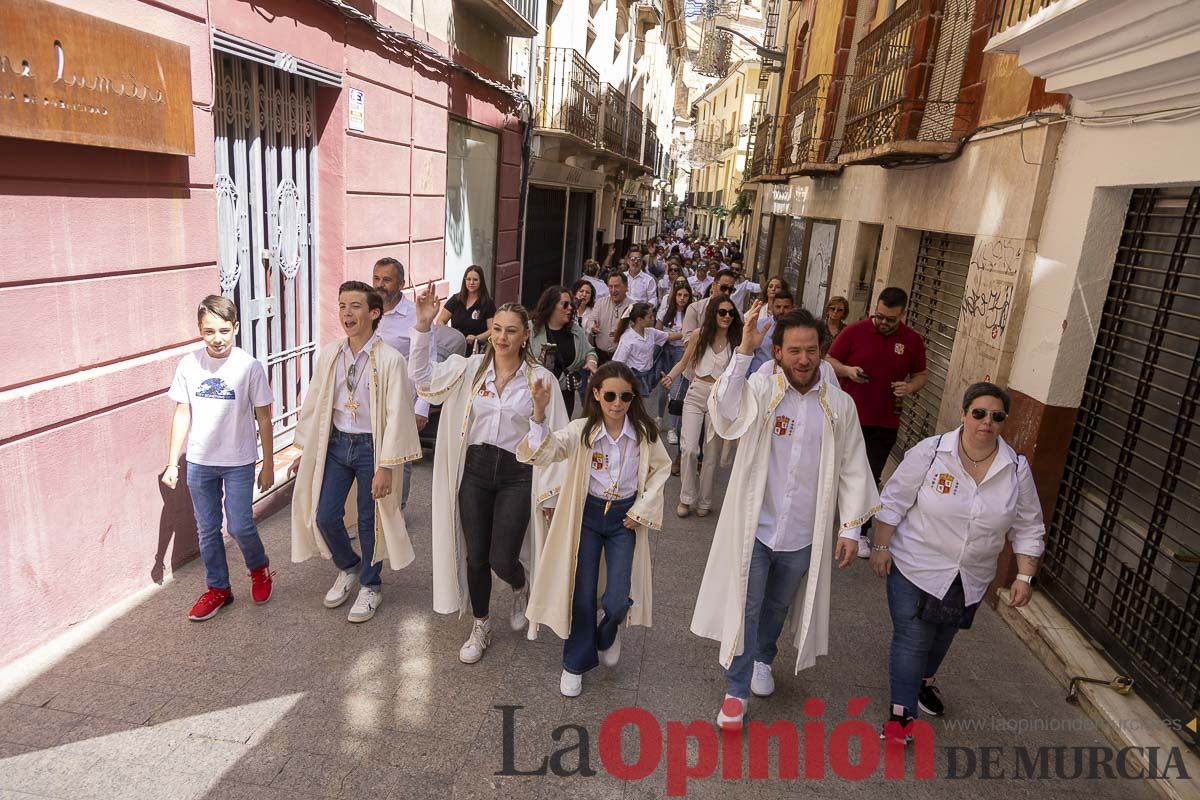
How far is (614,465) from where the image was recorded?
3.66 metres

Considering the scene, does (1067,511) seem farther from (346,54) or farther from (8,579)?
(346,54)

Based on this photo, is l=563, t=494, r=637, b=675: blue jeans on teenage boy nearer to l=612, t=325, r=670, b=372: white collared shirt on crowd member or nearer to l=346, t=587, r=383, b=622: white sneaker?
l=346, t=587, r=383, b=622: white sneaker

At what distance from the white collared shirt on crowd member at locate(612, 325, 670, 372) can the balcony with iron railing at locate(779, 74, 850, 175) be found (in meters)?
5.49

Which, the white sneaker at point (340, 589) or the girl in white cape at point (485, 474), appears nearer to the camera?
the girl in white cape at point (485, 474)

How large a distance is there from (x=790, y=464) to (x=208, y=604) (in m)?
3.15

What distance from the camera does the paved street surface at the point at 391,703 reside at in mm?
3188

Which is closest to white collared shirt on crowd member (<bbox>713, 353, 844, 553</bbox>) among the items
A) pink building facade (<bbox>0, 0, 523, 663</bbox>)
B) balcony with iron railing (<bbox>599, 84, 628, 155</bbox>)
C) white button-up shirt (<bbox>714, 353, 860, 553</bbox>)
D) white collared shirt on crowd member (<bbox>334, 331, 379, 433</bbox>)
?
white button-up shirt (<bbox>714, 353, 860, 553</bbox>)

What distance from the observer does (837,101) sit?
1220 centimetres

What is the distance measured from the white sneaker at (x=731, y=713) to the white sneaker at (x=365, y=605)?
2.01 metres

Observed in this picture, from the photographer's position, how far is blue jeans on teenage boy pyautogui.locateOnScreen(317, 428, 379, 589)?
4.26m

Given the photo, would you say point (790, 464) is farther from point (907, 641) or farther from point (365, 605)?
point (365, 605)

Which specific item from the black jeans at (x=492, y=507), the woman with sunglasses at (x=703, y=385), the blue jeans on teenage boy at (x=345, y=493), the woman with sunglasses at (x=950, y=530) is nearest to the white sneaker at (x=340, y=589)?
the blue jeans on teenage boy at (x=345, y=493)

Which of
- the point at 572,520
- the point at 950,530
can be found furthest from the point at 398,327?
the point at 950,530

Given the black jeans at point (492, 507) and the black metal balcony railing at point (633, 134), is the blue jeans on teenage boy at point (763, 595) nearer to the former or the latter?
the black jeans at point (492, 507)
